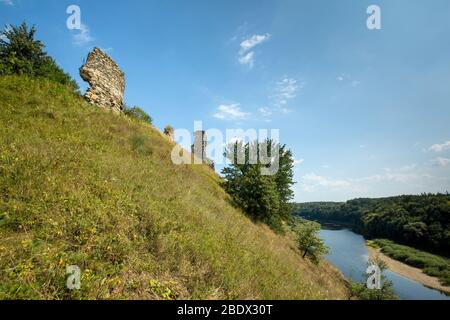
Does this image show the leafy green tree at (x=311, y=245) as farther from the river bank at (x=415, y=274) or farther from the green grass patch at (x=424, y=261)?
the green grass patch at (x=424, y=261)

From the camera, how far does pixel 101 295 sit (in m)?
3.36

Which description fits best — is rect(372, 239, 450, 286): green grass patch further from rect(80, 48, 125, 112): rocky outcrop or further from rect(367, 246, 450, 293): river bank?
rect(80, 48, 125, 112): rocky outcrop

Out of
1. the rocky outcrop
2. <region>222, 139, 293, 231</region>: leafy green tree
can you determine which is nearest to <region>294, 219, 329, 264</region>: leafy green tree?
<region>222, 139, 293, 231</region>: leafy green tree

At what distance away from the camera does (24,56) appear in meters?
13.0

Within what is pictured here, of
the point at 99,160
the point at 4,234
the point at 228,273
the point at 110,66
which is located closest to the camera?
the point at 4,234

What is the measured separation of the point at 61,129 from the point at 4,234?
6491 mm

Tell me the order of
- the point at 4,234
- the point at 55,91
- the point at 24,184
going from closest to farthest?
the point at 4,234, the point at 24,184, the point at 55,91

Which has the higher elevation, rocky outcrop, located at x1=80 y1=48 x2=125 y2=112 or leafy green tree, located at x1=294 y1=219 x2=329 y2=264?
rocky outcrop, located at x1=80 y1=48 x2=125 y2=112

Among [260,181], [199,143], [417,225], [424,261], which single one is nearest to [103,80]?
[260,181]

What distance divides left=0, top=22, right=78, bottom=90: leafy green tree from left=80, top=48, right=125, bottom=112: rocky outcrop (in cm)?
193

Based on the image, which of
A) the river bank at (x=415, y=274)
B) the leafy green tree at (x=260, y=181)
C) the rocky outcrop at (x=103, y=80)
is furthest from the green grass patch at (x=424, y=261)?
the rocky outcrop at (x=103, y=80)

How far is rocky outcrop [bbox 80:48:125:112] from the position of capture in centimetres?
1475
